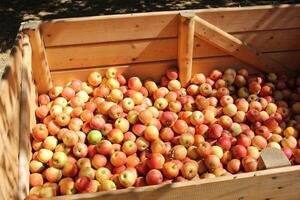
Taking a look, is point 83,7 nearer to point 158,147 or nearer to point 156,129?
point 156,129

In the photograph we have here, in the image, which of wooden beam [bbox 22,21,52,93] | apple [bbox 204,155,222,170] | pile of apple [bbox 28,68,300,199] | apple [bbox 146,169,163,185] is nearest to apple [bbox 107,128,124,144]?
pile of apple [bbox 28,68,300,199]

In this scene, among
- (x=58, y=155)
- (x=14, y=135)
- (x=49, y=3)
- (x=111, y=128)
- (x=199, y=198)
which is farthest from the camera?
(x=49, y=3)

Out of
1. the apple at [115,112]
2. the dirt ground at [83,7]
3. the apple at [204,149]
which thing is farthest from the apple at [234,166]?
the dirt ground at [83,7]

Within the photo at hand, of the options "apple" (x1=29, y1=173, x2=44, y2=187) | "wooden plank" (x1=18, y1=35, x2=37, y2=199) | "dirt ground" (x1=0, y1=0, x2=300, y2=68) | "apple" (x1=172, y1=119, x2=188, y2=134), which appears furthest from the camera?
"dirt ground" (x1=0, y1=0, x2=300, y2=68)

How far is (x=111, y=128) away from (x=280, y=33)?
2.09 meters

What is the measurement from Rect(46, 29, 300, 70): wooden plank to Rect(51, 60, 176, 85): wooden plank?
60mm

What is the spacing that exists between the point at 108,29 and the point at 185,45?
2.63 feet

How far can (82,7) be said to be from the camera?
6.88m

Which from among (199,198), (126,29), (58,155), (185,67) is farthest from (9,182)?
(185,67)

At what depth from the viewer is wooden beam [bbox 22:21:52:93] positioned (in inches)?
130

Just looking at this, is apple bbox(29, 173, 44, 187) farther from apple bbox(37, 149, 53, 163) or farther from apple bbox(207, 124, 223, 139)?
apple bbox(207, 124, 223, 139)

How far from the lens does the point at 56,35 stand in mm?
3480

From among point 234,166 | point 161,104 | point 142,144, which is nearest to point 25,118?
point 142,144

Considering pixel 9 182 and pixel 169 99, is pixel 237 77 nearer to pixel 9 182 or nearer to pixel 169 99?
pixel 169 99
